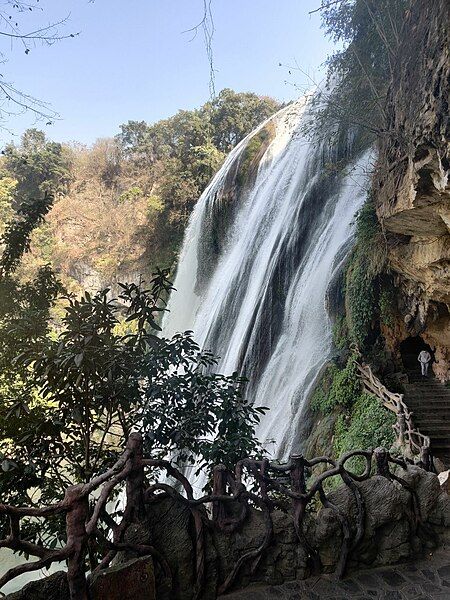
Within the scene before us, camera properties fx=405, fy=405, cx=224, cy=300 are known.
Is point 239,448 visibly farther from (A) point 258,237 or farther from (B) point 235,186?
(B) point 235,186

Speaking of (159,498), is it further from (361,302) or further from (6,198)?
(6,198)

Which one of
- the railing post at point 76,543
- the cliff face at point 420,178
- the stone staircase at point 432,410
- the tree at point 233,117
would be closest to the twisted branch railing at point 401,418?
the stone staircase at point 432,410

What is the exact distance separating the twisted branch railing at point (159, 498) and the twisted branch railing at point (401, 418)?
2.86 m

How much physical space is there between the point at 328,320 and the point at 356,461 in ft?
13.6

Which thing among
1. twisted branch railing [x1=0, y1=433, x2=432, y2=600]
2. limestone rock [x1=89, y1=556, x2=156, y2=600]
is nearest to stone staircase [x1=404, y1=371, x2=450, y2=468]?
twisted branch railing [x1=0, y1=433, x2=432, y2=600]

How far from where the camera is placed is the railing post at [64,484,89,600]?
2109 mm

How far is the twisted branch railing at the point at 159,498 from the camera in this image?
6.84 ft

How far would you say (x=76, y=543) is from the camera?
2.12 meters

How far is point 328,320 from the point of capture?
36.7 feet

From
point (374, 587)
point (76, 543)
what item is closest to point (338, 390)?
point (374, 587)

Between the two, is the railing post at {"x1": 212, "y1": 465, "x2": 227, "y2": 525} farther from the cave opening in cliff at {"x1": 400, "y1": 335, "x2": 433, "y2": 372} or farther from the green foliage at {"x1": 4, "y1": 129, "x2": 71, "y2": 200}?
the green foliage at {"x1": 4, "y1": 129, "x2": 71, "y2": 200}

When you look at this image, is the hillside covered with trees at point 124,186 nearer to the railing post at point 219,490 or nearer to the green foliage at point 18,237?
the green foliage at point 18,237

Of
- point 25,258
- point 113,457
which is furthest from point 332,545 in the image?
point 25,258

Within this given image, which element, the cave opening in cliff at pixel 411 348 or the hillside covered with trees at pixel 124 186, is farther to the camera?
the hillside covered with trees at pixel 124 186
